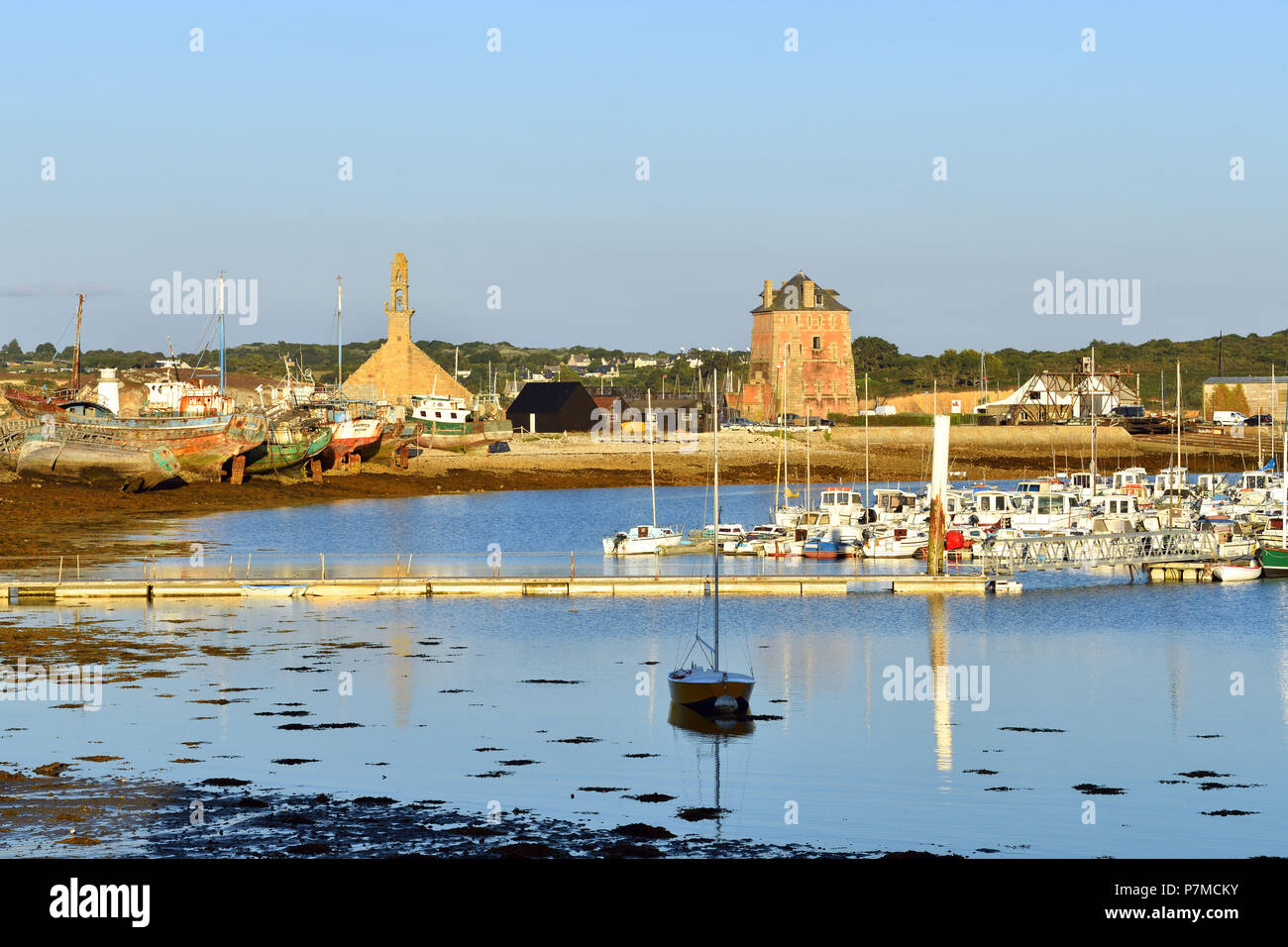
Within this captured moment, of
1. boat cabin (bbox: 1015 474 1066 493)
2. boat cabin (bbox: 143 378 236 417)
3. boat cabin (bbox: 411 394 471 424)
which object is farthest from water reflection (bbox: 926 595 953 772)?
boat cabin (bbox: 411 394 471 424)

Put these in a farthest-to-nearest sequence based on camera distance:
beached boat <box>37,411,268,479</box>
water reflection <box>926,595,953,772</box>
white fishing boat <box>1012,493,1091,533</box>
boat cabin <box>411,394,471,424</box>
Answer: boat cabin <box>411,394,471,424</box> → beached boat <box>37,411,268,479</box> → white fishing boat <box>1012,493,1091,533</box> → water reflection <box>926,595,953,772</box>

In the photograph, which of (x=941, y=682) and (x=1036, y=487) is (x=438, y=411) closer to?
(x=1036, y=487)

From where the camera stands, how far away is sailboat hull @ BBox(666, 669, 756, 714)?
2966 cm

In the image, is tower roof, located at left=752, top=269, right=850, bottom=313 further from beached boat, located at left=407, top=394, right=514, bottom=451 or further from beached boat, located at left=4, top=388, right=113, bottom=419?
beached boat, located at left=4, top=388, right=113, bottom=419

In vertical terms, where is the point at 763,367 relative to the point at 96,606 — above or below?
above

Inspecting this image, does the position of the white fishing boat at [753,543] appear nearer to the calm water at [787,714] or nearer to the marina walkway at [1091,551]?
the marina walkway at [1091,551]

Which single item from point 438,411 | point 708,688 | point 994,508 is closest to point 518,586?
point 708,688

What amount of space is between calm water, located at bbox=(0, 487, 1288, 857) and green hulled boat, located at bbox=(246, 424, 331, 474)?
206 ft

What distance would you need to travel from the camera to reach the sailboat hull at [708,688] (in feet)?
97.3

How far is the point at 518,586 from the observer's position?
163 ft
